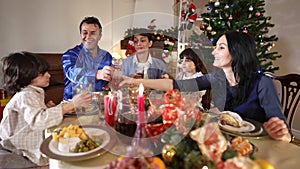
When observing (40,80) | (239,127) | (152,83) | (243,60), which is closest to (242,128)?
(239,127)

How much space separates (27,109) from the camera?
A: 1.14m

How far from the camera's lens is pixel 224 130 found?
3.39 feet

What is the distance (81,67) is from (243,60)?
1.29 meters

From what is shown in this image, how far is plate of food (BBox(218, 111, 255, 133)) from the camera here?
3.44 ft

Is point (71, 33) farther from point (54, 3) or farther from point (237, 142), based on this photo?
point (237, 142)

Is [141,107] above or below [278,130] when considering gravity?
above

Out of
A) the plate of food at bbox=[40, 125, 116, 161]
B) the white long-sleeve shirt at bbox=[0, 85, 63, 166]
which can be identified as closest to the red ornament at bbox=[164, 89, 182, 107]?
the plate of food at bbox=[40, 125, 116, 161]

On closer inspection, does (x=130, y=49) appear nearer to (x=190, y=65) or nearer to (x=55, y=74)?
(x=190, y=65)

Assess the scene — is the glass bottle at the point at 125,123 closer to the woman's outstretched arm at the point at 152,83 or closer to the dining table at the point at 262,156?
the dining table at the point at 262,156

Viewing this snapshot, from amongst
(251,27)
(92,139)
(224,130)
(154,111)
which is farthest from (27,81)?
(251,27)

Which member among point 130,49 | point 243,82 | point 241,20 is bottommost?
point 243,82

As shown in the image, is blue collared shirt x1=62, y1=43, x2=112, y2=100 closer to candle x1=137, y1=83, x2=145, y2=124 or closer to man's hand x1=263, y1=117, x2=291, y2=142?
candle x1=137, y1=83, x2=145, y2=124

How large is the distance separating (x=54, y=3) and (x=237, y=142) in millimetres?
3922

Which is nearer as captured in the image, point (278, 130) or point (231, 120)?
point (278, 130)
